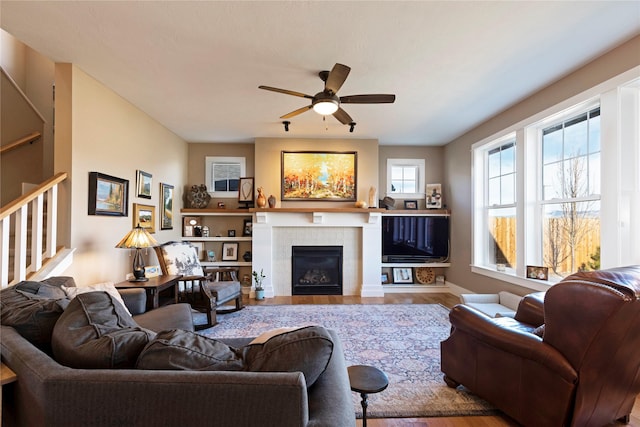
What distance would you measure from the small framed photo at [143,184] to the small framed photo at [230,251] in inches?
69.1

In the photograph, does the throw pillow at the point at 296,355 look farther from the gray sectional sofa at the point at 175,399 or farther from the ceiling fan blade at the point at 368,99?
the ceiling fan blade at the point at 368,99

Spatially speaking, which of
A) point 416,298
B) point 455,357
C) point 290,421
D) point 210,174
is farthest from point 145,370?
point 210,174

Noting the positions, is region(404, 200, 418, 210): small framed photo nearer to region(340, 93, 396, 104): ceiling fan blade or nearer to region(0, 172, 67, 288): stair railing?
region(340, 93, 396, 104): ceiling fan blade

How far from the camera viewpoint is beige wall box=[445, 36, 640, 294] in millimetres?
2531

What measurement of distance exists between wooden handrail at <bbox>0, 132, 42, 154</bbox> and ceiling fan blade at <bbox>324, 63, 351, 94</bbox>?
11.1 feet

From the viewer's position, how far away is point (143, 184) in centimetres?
394

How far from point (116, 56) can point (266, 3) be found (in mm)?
1545

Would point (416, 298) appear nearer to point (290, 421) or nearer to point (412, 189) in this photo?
point (412, 189)

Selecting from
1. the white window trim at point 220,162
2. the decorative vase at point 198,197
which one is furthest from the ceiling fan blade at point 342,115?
the decorative vase at point 198,197

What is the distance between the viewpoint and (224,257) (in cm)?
551

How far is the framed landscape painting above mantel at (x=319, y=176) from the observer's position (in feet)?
17.3

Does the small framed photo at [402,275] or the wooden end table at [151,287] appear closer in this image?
the wooden end table at [151,287]

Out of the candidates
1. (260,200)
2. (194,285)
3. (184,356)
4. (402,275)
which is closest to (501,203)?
(402,275)

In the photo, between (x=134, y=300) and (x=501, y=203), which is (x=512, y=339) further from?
(x=501, y=203)
